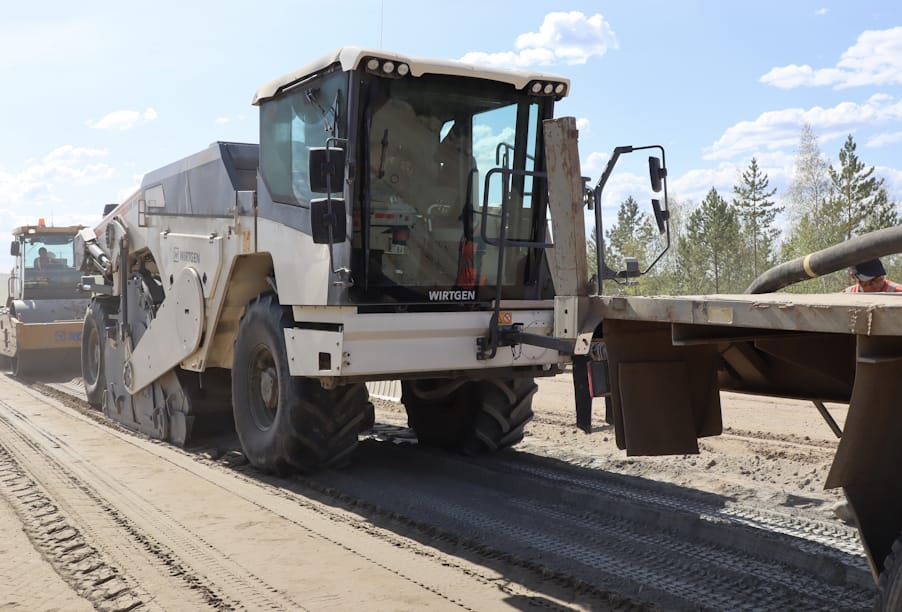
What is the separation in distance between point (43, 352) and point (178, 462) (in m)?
9.90

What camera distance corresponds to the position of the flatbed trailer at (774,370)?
2.71 metres

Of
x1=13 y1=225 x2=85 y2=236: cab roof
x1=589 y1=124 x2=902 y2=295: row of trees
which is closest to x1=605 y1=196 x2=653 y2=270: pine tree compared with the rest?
x1=589 y1=124 x2=902 y2=295: row of trees

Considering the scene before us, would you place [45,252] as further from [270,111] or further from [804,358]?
[804,358]

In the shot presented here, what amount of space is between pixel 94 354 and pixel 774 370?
10013 mm

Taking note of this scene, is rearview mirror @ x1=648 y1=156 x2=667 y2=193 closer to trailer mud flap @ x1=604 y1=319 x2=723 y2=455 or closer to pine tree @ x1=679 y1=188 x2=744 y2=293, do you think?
trailer mud flap @ x1=604 y1=319 x2=723 y2=455

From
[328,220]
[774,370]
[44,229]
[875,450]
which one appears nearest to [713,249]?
[44,229]

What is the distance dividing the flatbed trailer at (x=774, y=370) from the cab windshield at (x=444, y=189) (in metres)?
2.43

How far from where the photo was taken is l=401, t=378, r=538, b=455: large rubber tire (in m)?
7.45

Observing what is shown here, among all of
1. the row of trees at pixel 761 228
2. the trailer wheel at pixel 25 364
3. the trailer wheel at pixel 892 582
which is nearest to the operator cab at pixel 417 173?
the trailer wheel at pixel 892 582

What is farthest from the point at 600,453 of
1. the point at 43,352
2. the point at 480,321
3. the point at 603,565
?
the point at 43,352

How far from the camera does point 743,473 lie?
6.68 metres

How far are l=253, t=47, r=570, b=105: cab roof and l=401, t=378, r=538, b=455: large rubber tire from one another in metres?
2.35

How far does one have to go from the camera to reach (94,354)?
11961 millimetres

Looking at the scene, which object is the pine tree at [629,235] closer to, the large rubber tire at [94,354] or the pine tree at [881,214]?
the pine tree at [881,214]
